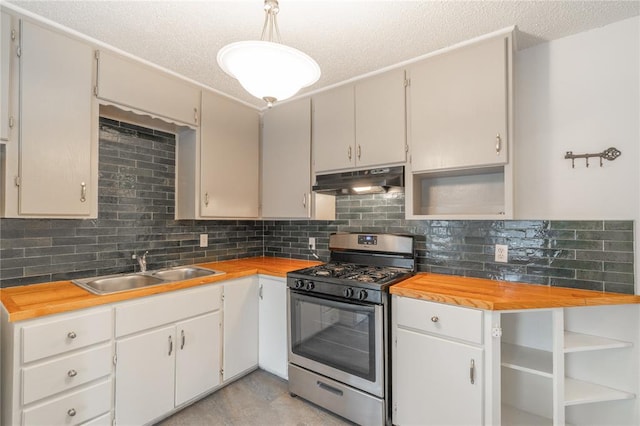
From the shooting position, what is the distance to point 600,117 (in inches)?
70.7

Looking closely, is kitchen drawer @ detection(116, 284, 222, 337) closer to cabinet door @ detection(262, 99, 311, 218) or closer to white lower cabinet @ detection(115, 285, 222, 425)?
white lower cabinet @ detection(115, 285, 222, 425)

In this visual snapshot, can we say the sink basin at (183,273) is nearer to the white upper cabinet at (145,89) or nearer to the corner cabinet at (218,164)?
the corner cabinet at (218,164)

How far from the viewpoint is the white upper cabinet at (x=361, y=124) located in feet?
7.27

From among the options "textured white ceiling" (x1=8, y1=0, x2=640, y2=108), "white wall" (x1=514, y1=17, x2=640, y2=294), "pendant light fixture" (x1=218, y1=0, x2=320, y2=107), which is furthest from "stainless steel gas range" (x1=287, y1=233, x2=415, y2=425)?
"textured white ceiling" (x1=8, y1=0, x2=640, y2=108)

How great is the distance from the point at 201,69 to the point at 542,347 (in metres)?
3.00

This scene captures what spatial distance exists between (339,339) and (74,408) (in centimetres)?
149

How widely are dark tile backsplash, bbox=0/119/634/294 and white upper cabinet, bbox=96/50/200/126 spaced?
36 centimetres

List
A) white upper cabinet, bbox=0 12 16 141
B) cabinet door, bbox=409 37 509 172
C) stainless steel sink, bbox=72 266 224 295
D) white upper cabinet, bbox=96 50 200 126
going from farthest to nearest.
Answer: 1. stainless steel sink, bbox=72 266 224 295
2. white upper cabinet, bbox=96 50 200 126
3. cabinet door, bbox=409 37 509 172
4. white upper cabinet, bbox=0 12 16 141

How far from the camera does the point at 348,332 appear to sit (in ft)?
6.51

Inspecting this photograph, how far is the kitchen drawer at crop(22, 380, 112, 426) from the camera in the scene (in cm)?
146

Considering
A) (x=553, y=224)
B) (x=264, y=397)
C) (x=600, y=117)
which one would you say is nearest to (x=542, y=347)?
(x=553, y=224)

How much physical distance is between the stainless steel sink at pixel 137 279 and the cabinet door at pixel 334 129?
1270 millimetres

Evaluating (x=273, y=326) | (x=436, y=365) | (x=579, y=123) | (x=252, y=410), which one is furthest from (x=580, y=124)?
(x=252, y=410)

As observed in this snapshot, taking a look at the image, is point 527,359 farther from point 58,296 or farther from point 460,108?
point 58,296
